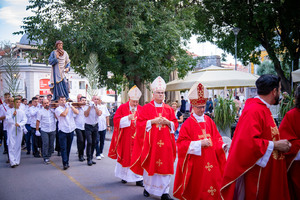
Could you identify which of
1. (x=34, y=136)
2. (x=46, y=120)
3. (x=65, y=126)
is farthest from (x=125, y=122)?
(x=34, y=136)

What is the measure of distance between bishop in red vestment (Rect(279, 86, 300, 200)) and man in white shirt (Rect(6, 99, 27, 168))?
867 cm

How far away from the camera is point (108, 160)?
35.3 ft

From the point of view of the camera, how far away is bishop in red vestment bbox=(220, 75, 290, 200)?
11.3 ft

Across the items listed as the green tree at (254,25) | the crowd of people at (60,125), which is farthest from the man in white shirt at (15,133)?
the green tree at (254,25)

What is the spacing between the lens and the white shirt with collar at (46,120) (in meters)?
10.7

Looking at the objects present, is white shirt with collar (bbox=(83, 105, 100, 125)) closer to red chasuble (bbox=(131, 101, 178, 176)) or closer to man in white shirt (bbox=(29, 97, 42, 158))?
man in white shirt (bbox=(29, 97, 42, 158))

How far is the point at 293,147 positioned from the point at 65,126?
288 inches

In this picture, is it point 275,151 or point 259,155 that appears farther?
point 275,151

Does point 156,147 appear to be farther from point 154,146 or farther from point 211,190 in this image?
point 211,190

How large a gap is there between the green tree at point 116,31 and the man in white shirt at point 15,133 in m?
5.67

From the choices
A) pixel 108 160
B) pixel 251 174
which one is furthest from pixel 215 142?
pixel 108 160

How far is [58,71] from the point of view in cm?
1042

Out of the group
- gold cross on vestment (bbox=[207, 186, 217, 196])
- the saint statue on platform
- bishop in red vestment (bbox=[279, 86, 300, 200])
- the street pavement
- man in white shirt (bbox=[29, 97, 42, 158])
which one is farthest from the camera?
man in white shirt (bbox=[29, 97, 42, 158])

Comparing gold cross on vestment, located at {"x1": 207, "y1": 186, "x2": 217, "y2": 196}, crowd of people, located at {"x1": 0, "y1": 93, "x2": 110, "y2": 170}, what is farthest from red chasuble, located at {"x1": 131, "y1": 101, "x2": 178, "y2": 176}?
crowd of people, located at {"x1": 0, "y1": 93, "x2": 110, "y2": 170}
